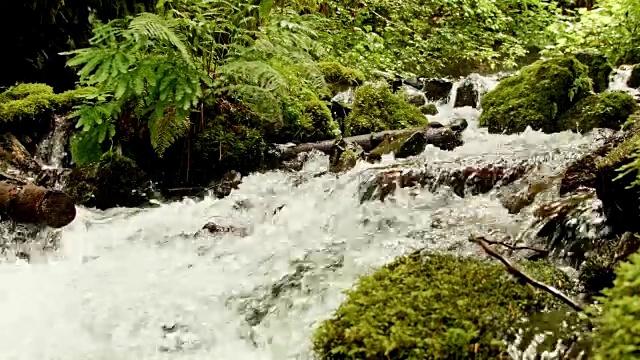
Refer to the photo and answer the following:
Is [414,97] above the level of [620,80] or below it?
below

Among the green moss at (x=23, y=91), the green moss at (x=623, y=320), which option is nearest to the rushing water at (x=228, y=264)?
the green moss at (x=623, y=320)

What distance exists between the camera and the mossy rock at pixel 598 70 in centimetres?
815

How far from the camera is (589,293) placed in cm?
241

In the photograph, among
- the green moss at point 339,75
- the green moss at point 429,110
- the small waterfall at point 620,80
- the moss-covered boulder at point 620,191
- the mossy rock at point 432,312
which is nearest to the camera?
the mossy rock at point 432,312

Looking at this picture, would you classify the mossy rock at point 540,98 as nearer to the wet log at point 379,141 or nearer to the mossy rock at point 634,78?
the mossy rock at point 634,78

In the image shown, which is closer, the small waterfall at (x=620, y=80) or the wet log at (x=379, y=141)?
the wet log at (x=379, y=141)

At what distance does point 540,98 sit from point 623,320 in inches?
248

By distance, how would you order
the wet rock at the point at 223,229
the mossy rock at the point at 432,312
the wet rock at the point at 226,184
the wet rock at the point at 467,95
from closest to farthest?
the mossy rock at the point at 432,312, the wet rock at the point at 223,229, the wet rock at the point at 226,184, the wet rock at the point at 467,95

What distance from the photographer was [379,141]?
21.5 ft

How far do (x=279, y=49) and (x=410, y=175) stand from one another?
185 cm

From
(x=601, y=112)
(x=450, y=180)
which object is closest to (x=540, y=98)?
(x=601, y=112)

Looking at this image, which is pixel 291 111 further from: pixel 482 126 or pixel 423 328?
pixel 423 328

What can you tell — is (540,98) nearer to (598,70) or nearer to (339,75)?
(598,70)

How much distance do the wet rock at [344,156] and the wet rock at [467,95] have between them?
10.8 ft
